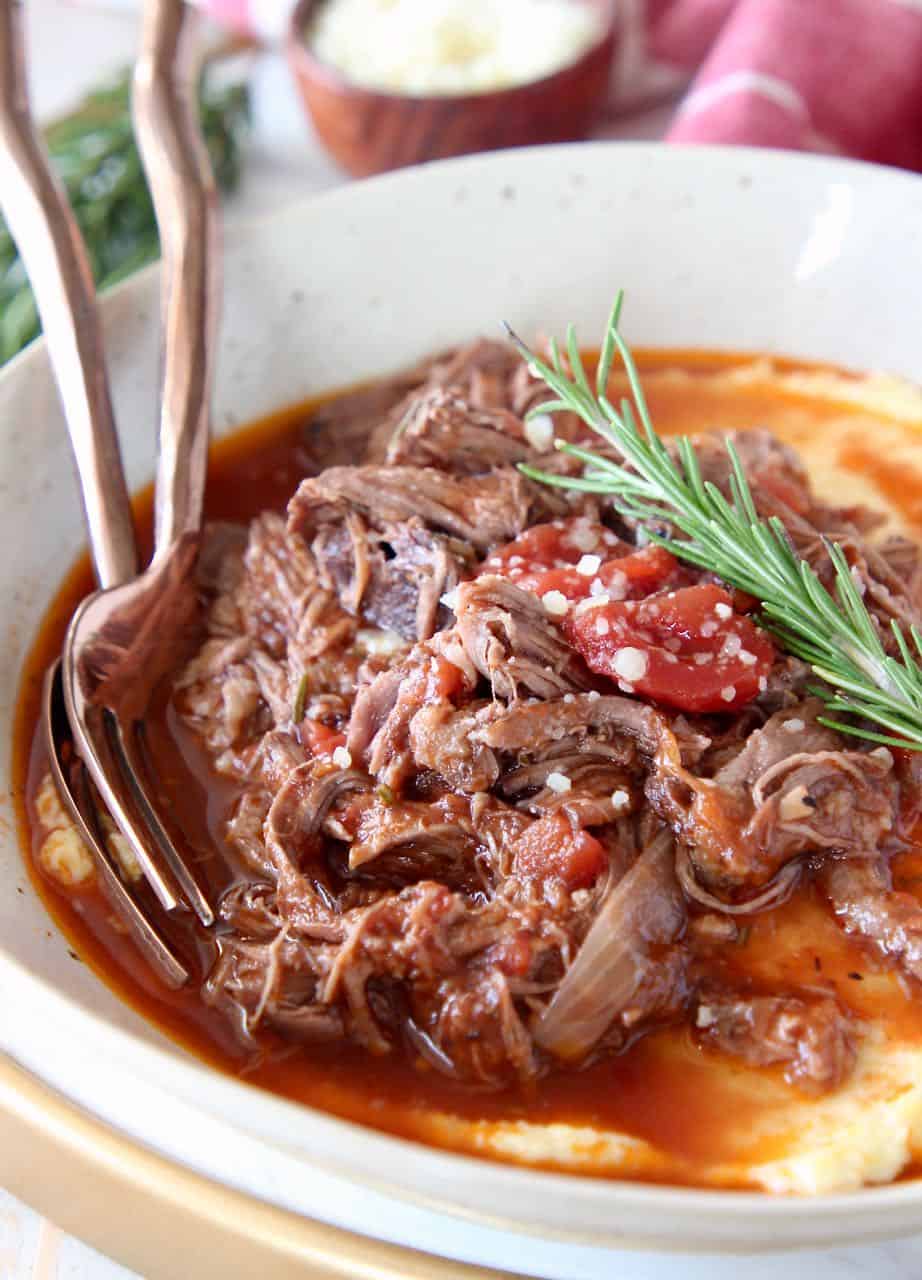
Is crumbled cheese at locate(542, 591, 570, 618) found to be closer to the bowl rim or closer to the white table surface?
the white table surface

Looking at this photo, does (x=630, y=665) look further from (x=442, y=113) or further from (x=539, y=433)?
(x=442, y=113)

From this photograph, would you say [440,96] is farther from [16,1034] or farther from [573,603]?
[16,1034]

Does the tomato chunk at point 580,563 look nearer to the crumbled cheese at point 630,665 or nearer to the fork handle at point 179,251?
the crumbled cheese at point 630,665

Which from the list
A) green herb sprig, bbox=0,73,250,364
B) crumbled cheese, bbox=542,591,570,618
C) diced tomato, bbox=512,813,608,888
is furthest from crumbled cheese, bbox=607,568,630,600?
green herb sprig, bbox=0,73,250,364

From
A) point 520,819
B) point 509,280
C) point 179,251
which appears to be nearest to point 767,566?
point 520,819

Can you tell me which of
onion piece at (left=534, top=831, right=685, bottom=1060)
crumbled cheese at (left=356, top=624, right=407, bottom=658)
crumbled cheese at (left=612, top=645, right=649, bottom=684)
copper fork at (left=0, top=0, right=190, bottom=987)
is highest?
copper fork at (left=0, top=0, right=190, bottom=987)

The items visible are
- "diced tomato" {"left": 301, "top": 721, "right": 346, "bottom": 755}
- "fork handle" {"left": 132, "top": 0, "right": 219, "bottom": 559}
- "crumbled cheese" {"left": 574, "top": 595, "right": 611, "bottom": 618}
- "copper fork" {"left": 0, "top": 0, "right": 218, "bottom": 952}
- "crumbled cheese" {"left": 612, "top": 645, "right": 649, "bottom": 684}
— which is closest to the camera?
"crumbled cheese" {"left": 612, "top": 645, "right": 649, "bottom": 684}

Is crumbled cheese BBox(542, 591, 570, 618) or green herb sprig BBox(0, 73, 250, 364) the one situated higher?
green herb sprig BBox(0, 73, 250, 364)
